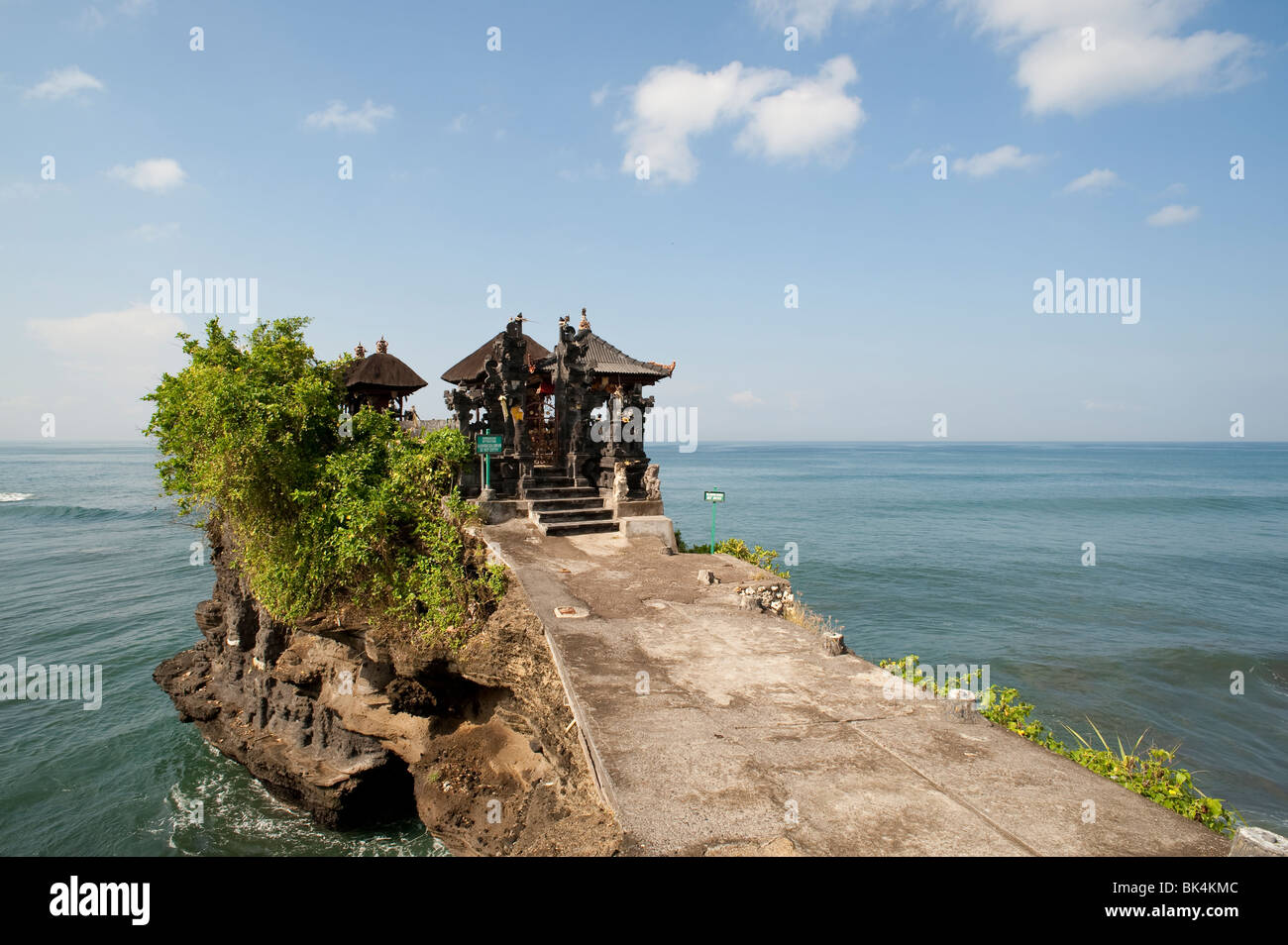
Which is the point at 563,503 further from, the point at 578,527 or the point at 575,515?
the point at 578,527

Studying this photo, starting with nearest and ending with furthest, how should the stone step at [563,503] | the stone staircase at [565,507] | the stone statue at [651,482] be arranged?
the stone staircase at [565,507] < the stone step at [563,503] < the stone statue at [651,482]

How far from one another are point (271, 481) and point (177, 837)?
28.4 ft

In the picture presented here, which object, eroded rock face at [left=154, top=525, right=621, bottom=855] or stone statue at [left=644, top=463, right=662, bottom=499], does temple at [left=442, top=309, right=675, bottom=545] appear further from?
eroded rock face at [left=154, top=525, right=621, bottom=855]

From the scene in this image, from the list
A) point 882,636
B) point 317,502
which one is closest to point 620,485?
point 317,502

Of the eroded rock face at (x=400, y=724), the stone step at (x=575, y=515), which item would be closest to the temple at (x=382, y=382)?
the eroded rock face at (x=400, y=724)

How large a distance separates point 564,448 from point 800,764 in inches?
497

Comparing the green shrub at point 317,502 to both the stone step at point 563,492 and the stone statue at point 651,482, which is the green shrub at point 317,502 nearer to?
the stone step at point 563,492

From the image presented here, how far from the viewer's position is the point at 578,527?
13.5 metres

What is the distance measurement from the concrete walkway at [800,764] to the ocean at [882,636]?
9.39 metres

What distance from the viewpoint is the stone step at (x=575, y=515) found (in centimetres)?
1361

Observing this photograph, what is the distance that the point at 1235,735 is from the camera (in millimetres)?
15648

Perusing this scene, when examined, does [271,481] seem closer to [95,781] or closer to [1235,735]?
[95,781]

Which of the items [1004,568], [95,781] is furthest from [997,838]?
[1004,568]

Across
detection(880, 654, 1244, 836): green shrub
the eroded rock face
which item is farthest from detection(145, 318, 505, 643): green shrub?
detection(880, 654, 1244, 836): green shrub
